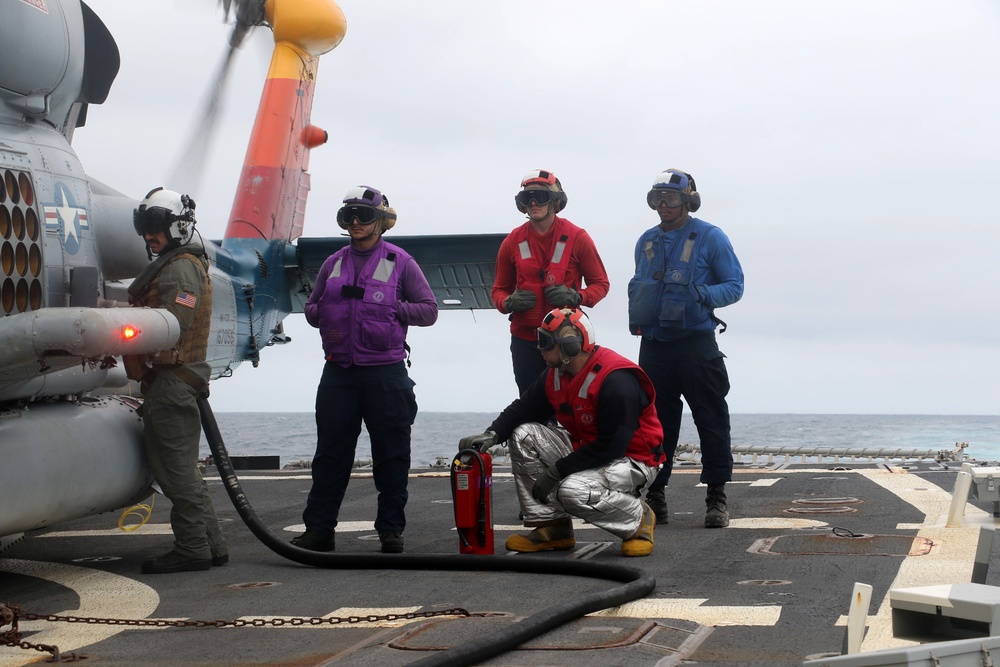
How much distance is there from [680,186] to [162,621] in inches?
147

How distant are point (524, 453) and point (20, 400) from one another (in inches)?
93.9

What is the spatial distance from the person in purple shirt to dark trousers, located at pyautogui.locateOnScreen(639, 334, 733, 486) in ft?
4.52

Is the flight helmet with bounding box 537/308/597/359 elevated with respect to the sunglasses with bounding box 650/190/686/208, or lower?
lower

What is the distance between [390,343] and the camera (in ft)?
19.0

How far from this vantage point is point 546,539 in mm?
5492

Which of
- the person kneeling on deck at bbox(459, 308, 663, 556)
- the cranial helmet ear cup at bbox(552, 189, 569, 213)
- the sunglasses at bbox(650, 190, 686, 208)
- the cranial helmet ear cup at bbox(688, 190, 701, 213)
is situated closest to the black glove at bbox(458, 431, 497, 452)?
the person kneeling on deck at bbox(459, 308, 663, 556)

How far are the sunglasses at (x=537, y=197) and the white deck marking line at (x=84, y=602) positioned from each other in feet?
9.60

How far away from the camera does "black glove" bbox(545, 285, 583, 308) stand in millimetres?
5867

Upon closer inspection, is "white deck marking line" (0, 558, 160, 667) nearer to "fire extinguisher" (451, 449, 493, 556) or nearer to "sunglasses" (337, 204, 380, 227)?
"fire extinguisher" (451, 449, 493, 556)

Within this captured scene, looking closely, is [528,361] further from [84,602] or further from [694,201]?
[84,602]

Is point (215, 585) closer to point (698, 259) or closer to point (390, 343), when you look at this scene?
point (390, 343)

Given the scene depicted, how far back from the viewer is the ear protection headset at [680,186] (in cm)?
621

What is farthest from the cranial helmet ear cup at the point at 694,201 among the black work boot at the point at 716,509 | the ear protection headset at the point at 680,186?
the black work boot at the point at 716,509

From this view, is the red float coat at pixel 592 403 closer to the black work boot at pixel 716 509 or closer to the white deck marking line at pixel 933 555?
the black work boot at pixel 716 509
